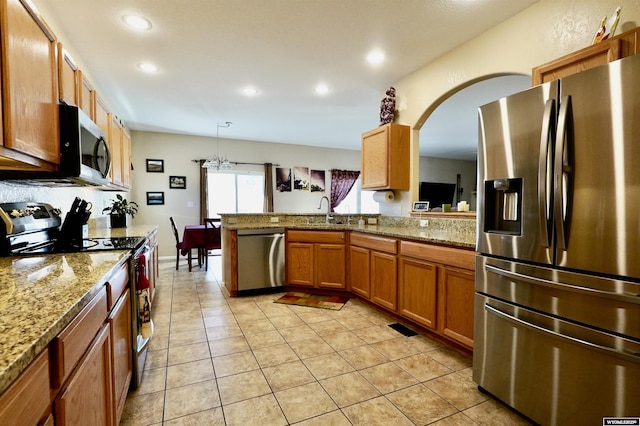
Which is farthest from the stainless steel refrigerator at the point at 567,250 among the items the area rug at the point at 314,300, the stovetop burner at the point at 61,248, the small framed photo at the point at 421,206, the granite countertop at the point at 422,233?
the stovetop burner at the point at 61,248

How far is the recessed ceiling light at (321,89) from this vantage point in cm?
386

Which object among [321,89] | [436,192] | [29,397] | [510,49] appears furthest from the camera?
[436,192]

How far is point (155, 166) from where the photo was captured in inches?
243

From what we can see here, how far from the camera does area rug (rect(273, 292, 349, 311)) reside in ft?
10.9

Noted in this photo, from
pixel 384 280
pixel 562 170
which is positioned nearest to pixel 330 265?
pixel 384 280

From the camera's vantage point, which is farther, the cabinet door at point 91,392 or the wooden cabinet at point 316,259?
the wooden cabinet at point 316,259

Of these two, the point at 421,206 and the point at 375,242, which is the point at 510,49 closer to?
the point at 421,206

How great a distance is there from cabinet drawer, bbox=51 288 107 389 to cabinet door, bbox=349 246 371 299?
246cm

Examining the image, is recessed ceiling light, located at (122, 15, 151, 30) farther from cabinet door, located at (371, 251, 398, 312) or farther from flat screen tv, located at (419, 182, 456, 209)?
flat screen tv, located at (419, 182, 456, 209)

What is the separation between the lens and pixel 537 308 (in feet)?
4.91

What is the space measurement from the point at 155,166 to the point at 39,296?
5947 mm

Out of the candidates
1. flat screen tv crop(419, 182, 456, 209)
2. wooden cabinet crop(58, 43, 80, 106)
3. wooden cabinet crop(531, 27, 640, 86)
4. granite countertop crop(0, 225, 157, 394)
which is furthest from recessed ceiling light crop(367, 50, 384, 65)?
flat screen tv crop(419, 182, 456, 209)

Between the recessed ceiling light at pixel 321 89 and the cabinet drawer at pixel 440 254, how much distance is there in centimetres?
232

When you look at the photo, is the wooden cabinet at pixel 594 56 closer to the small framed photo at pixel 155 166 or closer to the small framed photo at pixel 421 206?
the small framed photo at pixel 421 206
